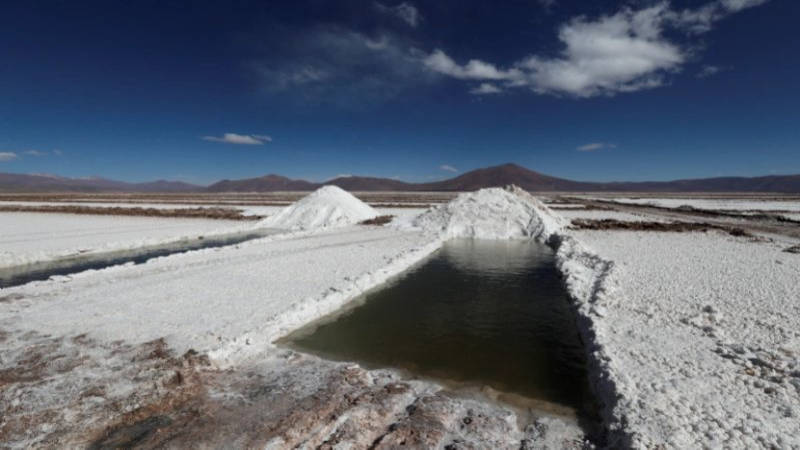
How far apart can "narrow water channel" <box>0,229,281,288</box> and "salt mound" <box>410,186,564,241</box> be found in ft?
39.1

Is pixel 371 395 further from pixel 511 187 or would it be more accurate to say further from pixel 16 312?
pixel 511 187

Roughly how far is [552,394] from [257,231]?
22.6 m

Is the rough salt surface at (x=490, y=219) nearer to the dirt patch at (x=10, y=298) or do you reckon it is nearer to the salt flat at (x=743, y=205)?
the dirt patch at (x=10, y=298)

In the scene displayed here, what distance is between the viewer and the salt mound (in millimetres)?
22172

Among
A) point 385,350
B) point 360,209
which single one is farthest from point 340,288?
point 360,209

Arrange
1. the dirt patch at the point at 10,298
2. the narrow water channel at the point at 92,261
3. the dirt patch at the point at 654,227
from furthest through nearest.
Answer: the dirt patch at the point at 654,227 → the narrow water channel at the point at 92,261 → the dirt patch at the point at 10,298

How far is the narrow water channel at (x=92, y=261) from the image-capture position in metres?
12.7

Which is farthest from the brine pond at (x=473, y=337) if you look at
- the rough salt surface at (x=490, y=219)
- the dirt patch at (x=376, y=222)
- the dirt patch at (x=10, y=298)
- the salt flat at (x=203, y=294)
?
the dirt patch at (x=376, y=222)

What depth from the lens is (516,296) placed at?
10.6m

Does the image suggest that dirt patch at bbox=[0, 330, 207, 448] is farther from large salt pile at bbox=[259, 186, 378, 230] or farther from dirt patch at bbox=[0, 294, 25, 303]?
large salt pile at bbox=[259, 186, 378, 230]

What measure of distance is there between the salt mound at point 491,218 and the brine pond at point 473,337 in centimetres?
937

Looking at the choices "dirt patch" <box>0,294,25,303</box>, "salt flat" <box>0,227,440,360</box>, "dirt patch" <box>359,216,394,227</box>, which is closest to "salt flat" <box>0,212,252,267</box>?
"salt flat" <box>0,227,440,360</box>

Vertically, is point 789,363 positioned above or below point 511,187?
below

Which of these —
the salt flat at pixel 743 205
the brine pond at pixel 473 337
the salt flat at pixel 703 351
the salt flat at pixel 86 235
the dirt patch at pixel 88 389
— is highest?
the salt flat at pixel 743 205
